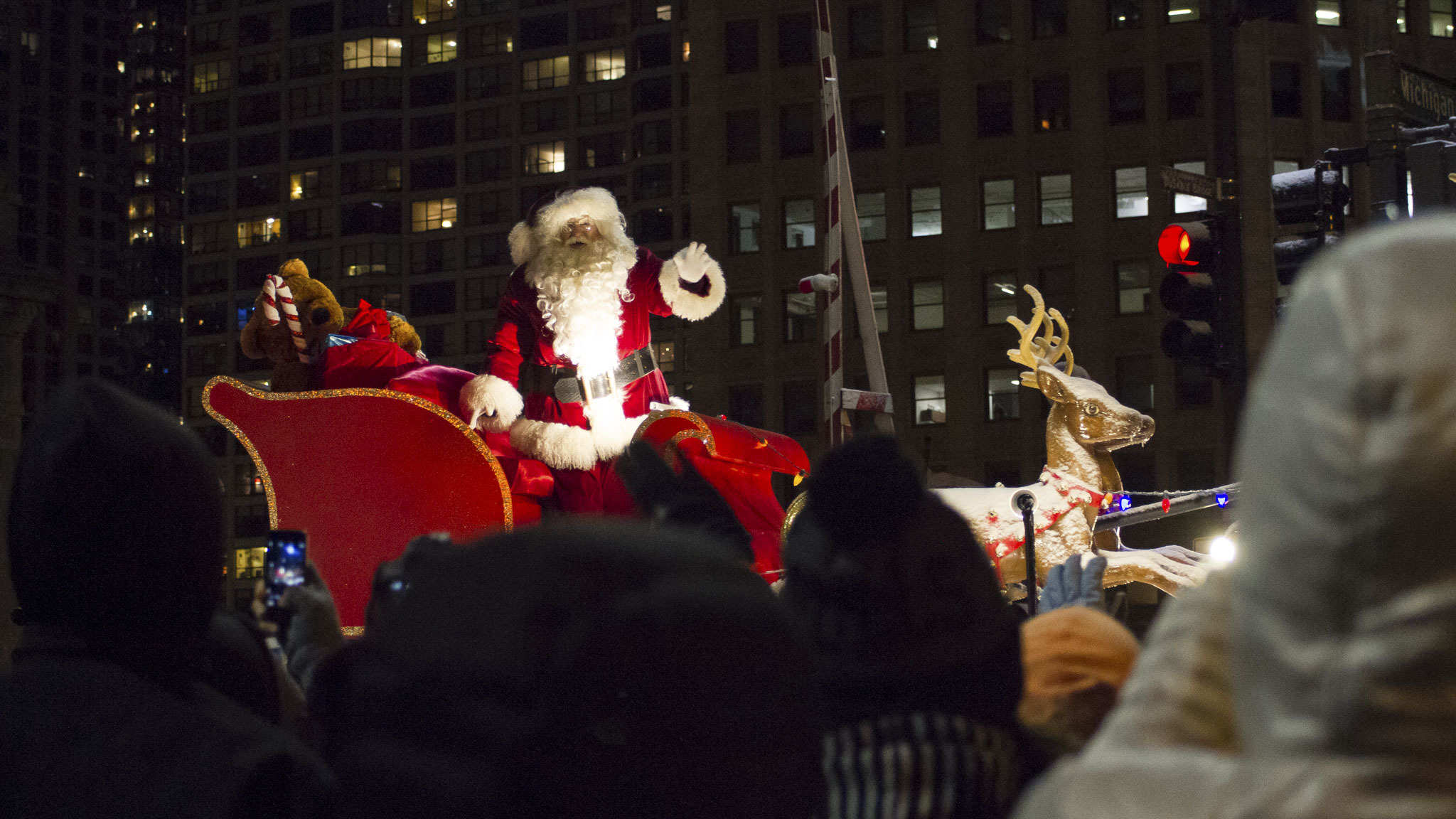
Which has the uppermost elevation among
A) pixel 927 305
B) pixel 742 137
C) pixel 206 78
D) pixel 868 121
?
pixel 206 78

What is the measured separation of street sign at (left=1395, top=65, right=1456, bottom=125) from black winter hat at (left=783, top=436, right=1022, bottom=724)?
6748 mm

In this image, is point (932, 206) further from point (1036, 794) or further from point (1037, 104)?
point (1036, 794)

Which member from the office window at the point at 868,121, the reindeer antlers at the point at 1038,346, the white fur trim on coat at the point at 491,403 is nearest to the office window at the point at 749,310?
the office window at the point at 868,121

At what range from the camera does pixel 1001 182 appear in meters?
38.7

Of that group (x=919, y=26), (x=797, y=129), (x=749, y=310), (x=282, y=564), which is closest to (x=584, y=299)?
(x=282, y=564)

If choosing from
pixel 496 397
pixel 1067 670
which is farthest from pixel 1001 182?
pixel 1067 670

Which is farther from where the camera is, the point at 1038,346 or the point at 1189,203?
the point at 1189,203

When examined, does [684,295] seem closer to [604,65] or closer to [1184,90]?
[1184,90]

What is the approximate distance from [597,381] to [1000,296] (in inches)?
1268

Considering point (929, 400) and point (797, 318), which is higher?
point (797, 318)

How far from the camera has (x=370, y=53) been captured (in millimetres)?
71062

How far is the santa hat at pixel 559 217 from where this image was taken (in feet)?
23.9

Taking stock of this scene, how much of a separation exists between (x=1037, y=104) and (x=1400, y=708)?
3921 centimetres

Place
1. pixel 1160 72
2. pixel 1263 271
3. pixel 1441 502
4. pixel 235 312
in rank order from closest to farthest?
pixel 1441 502
pixel 1263 271
pixel 1160 72
pixel 235 312
